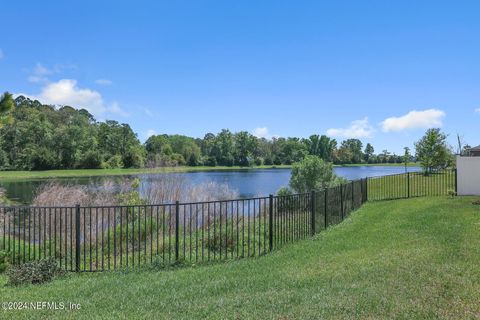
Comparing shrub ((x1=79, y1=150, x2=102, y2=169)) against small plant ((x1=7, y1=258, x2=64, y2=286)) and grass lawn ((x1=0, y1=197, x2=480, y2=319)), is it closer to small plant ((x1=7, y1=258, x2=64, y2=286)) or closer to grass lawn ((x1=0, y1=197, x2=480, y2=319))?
small plant ((x1=7, y1=258, x2=64, y2=286))

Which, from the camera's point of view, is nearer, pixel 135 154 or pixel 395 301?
pixel 395 301

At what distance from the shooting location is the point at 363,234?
9.36 metres

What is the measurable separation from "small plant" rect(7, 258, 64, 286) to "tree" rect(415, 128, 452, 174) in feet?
106

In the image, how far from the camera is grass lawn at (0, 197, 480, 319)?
169 inches


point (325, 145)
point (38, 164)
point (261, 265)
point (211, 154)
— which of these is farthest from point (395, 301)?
point (325, 145)

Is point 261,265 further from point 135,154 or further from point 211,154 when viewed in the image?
point 211,154

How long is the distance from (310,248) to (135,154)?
64882 mm

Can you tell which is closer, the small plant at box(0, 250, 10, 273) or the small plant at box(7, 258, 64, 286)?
the small plant at box(7, 258, 64, 286)

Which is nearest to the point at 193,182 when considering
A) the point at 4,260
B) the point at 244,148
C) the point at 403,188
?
the point at 403,188

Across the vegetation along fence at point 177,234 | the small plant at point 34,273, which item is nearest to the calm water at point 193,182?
the vegetation along fence at point 177,234

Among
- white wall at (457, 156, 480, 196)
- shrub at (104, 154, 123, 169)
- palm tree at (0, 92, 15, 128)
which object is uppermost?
palm tree at (0, 92, 15, 128)

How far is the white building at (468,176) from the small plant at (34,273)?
1659 cm

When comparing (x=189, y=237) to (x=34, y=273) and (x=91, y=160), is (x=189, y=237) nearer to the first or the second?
(x=34, y=273)

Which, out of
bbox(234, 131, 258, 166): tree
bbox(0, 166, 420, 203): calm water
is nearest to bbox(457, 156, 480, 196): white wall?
bbox(0, 166, 420, 203): calm water
